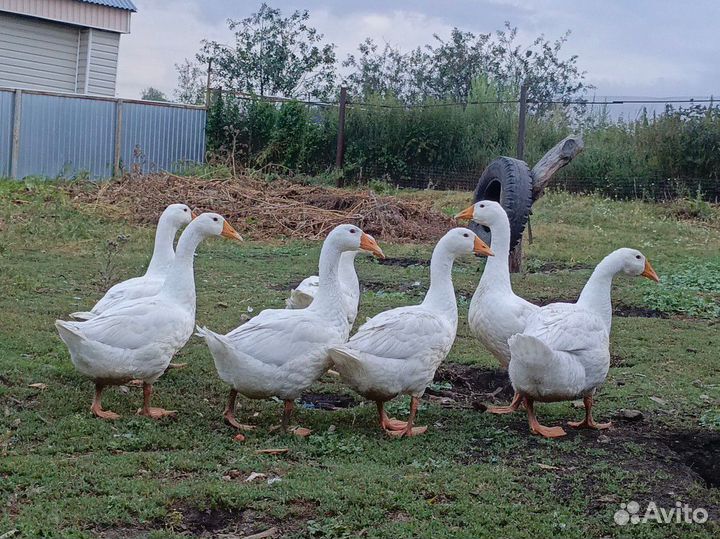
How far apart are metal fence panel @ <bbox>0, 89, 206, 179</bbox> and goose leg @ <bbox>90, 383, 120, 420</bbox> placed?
13.3 m

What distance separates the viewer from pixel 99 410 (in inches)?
220

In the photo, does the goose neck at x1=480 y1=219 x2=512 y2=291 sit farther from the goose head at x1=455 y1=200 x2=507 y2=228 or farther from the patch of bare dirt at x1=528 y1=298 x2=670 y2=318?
the patch of bare dirt at x1=528 y1=298 x2=670 y2=318

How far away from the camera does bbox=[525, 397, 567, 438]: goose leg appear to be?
5.56m

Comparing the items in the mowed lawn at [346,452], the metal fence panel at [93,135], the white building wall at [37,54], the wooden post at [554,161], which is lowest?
the mowed lawn at [346,452]

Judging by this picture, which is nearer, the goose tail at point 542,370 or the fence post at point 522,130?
the goose tail at point 542,370

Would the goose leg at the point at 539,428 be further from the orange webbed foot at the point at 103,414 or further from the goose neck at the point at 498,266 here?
the orange webbed foot at the point at 103,414

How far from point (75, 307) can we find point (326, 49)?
23.8m

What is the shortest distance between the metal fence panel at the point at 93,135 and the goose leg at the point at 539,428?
14.1 m

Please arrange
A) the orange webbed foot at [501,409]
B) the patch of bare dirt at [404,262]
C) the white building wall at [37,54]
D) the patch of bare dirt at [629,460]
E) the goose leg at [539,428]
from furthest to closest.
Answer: the white building wall at [37,54] → the patch of bare dirt at [404,262] → the orange webbed foot at [501,409] → the goose leg at [539,428] → the patch of bare dirt at [629,460]

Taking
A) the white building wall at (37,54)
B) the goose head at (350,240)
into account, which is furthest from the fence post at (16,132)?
the goose head at (350,240)


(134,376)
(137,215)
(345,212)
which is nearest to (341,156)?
(345,212)

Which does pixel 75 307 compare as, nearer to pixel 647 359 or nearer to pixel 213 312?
pixel 213 312

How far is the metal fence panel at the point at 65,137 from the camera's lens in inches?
769

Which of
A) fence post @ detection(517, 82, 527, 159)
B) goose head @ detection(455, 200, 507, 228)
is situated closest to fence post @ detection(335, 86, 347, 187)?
fence post @ detection(517, 82, 527, 159)
